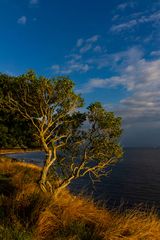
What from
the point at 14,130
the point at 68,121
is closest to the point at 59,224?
the point at 68,121

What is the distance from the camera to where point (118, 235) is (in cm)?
905

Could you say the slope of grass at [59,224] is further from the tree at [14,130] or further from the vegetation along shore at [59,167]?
the tree at [14,130]

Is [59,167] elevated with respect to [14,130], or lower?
lower

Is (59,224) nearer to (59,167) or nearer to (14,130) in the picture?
(59,167)

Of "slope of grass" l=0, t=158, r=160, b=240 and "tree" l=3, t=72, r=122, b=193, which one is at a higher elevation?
"tree" l=3, t=72, r=122, b=193

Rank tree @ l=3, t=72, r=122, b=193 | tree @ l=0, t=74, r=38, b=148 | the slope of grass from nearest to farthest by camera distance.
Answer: the slope of grass < tree @ l=3, t=72, r=122, b=193 < tree @ l=0, t=74, r=38, b=148

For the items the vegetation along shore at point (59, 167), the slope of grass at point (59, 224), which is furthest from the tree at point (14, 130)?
the slope of grass at point (59, 224)

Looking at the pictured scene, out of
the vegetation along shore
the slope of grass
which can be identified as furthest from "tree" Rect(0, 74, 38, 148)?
the slope of grass

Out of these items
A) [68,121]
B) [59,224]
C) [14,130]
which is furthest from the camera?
[14,130]

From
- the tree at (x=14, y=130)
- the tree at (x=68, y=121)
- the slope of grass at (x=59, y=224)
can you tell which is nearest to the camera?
the slope of grass at (x=59, y=224)

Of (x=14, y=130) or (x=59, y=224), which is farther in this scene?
(x=14, y=130)

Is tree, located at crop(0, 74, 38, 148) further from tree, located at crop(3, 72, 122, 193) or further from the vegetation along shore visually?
tree, located at crop(3, 72, 122, 193)

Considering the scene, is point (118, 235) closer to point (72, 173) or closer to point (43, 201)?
point (43, 201)

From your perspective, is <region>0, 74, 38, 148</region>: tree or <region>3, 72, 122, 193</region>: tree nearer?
<region>3, 72, 122, 193</region>: tree
